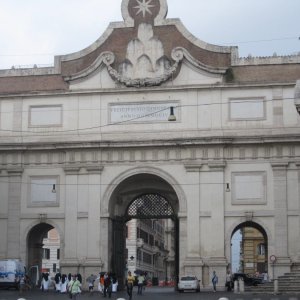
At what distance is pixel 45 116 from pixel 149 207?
9526 millimetres

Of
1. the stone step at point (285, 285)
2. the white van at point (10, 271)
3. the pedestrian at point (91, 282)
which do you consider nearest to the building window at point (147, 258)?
the white van at point (10, 271)

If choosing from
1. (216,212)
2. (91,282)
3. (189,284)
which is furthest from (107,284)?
(216,212)

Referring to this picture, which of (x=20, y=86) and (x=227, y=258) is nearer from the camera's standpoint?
(x=227, y=258)

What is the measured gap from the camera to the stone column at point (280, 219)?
51750 millimetres

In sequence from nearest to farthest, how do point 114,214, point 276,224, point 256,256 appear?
1. point 276,224
2. point 114,214
3. point 256,256

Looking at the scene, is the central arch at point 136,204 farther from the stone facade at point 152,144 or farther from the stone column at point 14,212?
the stone column at point 14,212

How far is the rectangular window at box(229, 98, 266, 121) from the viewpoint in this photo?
5394 cm

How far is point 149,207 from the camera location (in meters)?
58.8

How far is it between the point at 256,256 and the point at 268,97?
3832 cm

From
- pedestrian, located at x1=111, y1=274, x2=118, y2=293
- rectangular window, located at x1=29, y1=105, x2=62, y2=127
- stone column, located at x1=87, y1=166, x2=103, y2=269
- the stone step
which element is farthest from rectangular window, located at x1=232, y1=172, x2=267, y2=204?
rectangular window, located at x1=29, y1=105, x2=62, y2=127

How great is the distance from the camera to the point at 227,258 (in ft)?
173

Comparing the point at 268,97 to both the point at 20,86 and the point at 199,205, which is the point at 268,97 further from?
the point at 20,86

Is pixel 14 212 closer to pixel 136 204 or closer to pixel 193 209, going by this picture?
pixel 136 204

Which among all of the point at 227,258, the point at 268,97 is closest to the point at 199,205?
the point at 227,258
